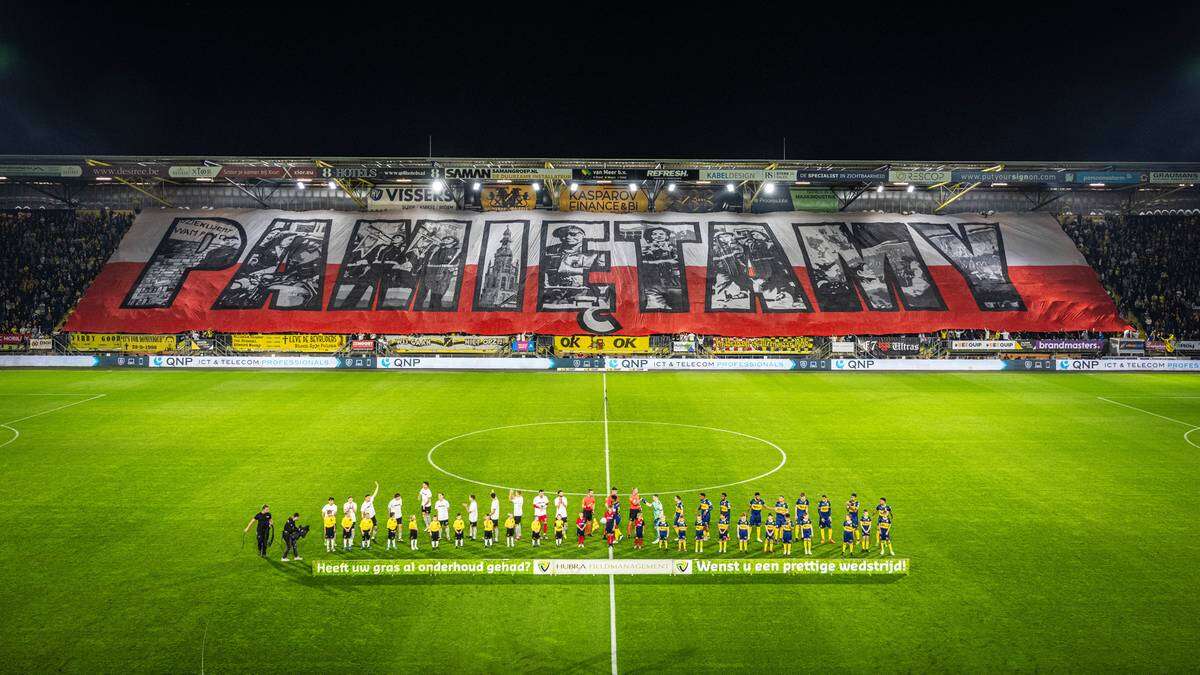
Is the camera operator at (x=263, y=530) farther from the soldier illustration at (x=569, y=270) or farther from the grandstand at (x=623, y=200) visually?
the soldier illustration at (x=569, y=270)

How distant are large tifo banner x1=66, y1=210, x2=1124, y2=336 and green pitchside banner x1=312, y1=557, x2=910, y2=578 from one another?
102ft

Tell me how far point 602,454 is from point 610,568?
858 cm

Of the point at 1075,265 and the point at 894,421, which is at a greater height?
the point at 1075,265

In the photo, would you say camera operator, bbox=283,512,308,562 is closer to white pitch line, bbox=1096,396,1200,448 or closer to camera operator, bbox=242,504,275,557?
camera operator, bbox=242,504,275,557

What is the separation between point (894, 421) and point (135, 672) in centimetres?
2392

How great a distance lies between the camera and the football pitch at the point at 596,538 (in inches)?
447

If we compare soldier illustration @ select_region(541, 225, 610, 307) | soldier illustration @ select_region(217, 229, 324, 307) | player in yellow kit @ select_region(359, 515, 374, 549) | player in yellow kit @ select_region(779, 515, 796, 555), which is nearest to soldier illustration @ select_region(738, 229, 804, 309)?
soldier illustration @ select_region(541, 225, 610, 307)

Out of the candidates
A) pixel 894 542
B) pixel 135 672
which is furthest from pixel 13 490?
pixel 894 542

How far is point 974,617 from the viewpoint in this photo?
12.3 m

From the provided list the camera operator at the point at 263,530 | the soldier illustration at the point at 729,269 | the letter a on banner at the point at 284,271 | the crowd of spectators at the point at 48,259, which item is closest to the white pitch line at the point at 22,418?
the camera operator at the point at 263,530

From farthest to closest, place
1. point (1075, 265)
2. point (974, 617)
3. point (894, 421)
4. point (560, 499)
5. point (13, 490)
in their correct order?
point (1075, 265), point (894, 421), point (13, 490), point (560, 499), point (974, 617)

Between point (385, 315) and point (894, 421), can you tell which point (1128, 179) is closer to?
point (894, 421)

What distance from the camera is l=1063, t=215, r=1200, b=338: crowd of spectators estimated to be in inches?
1811

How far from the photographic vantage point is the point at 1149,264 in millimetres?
50031
